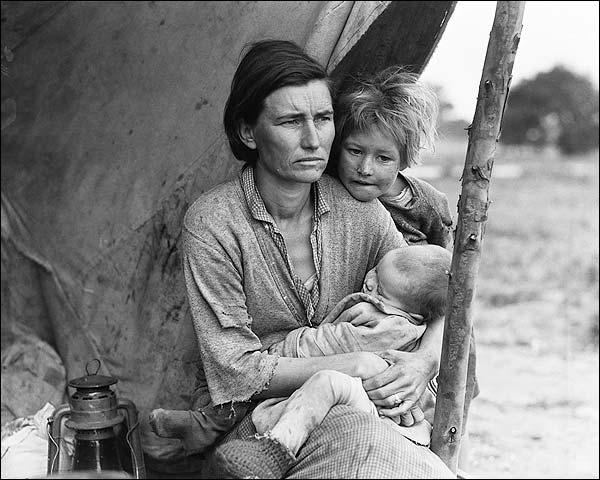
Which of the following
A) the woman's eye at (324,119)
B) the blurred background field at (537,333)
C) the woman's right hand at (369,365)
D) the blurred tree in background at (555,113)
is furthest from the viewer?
the blurred tree in background at (555,113)

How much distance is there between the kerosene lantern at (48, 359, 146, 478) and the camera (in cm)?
280

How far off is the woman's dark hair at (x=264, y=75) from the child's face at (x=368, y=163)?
23cm

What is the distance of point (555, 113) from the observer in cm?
1677

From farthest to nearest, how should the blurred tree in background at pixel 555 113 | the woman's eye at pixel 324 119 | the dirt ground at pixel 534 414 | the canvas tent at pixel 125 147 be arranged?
the blurred tree in background at pixel 555 113, the dirt ground at pixel 534 414, the canvas tent at pixel 125 147, the woman's eye at pixel 324 119

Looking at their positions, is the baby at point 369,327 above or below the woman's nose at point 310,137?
below

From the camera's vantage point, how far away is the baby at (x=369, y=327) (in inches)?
83.6

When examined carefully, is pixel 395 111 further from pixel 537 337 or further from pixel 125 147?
pixel 537 337

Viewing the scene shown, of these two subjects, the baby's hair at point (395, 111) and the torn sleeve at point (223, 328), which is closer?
the torn sleeve at point (223, 328)

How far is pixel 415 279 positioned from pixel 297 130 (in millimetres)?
541

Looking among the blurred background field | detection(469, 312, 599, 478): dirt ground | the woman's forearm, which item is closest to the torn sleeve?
the woman's forearm

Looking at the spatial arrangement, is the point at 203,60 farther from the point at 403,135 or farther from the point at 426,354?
the point at 426,354

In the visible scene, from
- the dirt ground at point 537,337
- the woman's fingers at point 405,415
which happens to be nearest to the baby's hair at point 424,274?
the woman's fingers at point 405,415

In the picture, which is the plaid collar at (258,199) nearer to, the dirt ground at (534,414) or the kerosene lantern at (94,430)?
the kerosene lantern at (94,430)

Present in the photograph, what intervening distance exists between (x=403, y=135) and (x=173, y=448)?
1388mm
